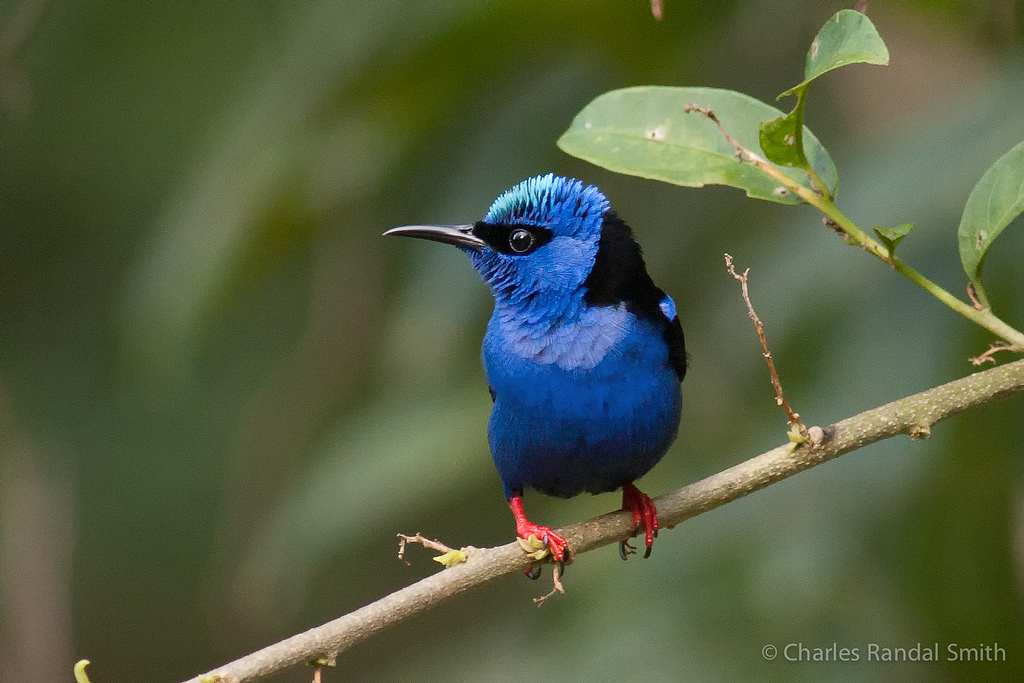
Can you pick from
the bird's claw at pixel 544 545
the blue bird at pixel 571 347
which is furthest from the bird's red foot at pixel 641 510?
the bird's claw at pixel 544 545

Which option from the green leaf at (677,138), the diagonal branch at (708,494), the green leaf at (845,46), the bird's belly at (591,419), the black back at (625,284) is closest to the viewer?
the green leaf at (845,46)

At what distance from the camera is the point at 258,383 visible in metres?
6.80

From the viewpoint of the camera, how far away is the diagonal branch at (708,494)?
2.59m

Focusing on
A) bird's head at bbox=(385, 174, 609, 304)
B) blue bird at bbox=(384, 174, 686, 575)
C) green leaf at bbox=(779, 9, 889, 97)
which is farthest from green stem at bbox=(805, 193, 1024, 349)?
bird's head at bbox=(385, 174, 609, 304)

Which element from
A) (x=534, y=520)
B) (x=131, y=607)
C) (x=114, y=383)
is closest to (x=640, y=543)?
(x=534, y=520)

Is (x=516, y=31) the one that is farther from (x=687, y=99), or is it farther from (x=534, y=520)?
(x=534, y=520)

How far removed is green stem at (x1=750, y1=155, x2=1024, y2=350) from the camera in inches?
98.9

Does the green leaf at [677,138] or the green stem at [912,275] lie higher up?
the green leaf at [677,138]

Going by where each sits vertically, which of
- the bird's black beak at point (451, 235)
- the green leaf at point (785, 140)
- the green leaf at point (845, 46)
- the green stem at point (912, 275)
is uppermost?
the bird's black beak at point (451, 235)

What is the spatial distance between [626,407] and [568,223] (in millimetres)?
646

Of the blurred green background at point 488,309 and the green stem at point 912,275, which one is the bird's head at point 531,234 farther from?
the green stem at point 912,275

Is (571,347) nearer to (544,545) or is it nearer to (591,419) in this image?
(591,419)

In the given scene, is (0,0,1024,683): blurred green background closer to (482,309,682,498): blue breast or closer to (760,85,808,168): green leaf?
(482,309,682,498): blue breast

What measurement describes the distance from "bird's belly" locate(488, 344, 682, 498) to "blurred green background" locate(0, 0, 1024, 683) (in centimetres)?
51
